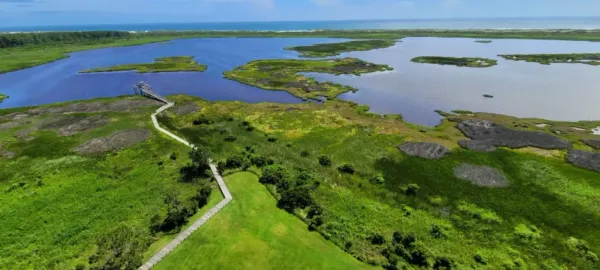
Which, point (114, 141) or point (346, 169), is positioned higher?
point (114, 141)

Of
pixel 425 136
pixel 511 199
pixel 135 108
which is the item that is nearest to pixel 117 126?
pixel 135 108

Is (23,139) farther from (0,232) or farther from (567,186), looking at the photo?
Answer: (567,186)

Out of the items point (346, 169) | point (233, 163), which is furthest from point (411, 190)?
point (233, 163)

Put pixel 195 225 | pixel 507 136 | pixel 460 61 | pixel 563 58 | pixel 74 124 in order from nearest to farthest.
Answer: pixel 195 225
pixel 507 136
pixel 74 124
pixel 563 58
pixel 460 61

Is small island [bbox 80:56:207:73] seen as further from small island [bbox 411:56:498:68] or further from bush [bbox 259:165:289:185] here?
small island [bbox 411:56:498:68]

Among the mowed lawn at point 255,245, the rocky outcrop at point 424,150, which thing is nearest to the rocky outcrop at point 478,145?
the rocky outcrop at point 424,150

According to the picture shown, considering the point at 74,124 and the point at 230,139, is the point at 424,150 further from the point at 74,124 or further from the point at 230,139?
the point at 74,124

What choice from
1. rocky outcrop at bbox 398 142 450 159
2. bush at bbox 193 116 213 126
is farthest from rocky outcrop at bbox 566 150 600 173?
bush at bbox 193 116 213 126
